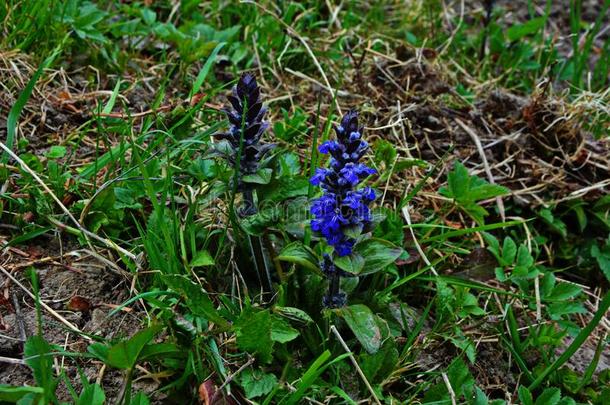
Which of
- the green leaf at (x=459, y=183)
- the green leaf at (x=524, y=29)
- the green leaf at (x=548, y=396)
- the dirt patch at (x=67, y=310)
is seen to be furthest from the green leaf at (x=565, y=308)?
the green leaf at (x=524, y=29)

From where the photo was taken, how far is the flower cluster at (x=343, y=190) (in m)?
2.06

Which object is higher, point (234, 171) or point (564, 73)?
point (234, 171)

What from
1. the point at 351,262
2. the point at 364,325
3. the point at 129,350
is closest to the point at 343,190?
the point at 351,262

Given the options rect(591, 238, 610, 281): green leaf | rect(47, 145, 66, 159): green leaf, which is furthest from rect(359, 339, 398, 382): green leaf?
rect(47, 145, 66, 159): green leaf

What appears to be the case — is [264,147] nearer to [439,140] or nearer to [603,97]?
[439,140]

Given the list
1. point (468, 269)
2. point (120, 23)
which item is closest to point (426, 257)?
point (468, 269)

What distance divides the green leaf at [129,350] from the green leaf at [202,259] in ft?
1.21

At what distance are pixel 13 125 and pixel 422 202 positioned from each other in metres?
1.80

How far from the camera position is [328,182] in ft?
6.95

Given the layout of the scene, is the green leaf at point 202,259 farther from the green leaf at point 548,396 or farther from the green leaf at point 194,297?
the green leaf at point 548,396

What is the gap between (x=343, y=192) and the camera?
6.93ft

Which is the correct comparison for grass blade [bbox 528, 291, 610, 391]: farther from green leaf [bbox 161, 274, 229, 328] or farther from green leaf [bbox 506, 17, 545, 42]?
green leaf [bbox 506, 17, 545, 42]

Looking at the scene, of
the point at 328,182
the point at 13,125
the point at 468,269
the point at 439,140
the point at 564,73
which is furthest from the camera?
the point at 564,73

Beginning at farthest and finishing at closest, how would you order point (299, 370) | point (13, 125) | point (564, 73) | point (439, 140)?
point (564, 73), point (439, 140), point (13, 125), point (299, 370)
